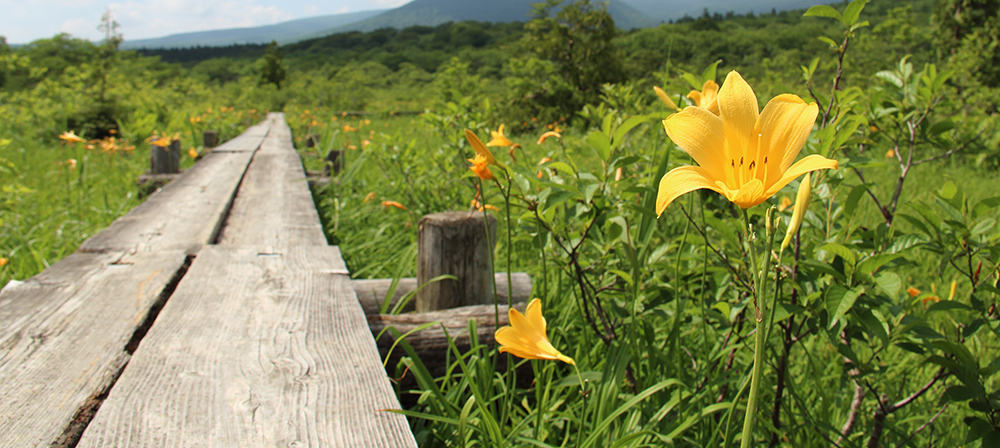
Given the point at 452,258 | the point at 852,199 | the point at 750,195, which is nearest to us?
the point at 750,195

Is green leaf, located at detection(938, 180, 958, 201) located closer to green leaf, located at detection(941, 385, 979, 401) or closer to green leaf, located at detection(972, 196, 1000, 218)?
green leaf, located at detection(972, 196, 1000, 218)

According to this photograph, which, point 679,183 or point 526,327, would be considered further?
point 526,327

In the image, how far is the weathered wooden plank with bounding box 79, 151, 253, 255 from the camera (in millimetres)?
1736

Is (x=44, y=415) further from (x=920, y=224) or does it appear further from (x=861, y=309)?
(x=920, y=224)

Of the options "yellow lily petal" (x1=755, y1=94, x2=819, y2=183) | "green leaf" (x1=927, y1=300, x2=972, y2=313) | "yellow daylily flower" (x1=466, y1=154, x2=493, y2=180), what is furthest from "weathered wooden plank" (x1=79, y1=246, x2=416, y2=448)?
"green leaf" (x1=927, y1=300, x2=972, y2=313)

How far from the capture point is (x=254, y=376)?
95 cm

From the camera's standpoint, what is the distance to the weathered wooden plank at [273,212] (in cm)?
194

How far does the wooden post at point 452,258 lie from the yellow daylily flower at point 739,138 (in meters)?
1.00

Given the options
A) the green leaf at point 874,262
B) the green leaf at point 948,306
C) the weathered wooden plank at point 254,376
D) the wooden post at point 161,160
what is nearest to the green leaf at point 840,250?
the green leaf at point 874,262

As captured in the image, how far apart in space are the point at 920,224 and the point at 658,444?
668mm

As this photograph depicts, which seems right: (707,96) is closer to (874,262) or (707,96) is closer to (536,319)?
(874,262)

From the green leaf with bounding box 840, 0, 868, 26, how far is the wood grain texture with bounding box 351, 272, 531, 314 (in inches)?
42.2

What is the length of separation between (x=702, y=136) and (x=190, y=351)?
1065 millimetres

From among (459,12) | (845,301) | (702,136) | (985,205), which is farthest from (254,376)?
(459,12)
